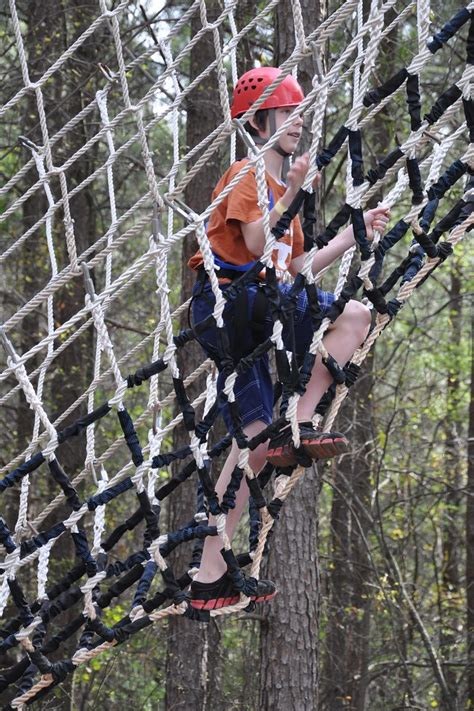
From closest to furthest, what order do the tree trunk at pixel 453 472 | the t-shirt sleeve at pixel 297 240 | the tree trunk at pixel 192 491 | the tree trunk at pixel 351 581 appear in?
the t-shirt sleeve at pixel 297 240 < the tree trunk at pixel 192 491 < the tree trunk at pixel 351 581 < the tree trunk at pixel 453 472

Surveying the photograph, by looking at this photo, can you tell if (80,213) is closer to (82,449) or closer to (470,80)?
(82,449)

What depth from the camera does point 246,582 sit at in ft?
7.77

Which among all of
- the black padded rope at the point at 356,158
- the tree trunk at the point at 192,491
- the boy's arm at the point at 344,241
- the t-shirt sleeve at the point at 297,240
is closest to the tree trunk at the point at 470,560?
the tree trunk at the point at 192,491

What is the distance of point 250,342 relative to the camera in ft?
7.77

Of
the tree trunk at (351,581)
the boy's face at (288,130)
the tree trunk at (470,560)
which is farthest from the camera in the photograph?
the tree trunk at (351,581)

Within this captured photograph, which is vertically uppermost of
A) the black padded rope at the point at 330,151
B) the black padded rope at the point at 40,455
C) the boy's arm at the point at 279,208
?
the black padded rope at the point at 330,151

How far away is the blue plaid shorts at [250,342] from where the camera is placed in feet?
7.59

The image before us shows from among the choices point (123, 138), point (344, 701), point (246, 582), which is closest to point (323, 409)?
point (246, 582)

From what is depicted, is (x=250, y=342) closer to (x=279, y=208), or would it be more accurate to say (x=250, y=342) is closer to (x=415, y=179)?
(x=279, y=208)

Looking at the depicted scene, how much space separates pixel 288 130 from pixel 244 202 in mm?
195

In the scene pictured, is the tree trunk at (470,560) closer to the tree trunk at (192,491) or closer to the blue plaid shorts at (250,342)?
the tree trunk at (192,491)

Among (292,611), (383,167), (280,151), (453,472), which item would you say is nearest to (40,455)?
(280,151)

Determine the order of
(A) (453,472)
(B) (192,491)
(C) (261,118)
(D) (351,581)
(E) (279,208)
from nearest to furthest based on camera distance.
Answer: (E) (279,208) < (C) (261,118) < (B) (192,491) < (D) (351,581) < (A) (453,472)

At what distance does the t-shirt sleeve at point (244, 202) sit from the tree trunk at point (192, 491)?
267 centimetres
